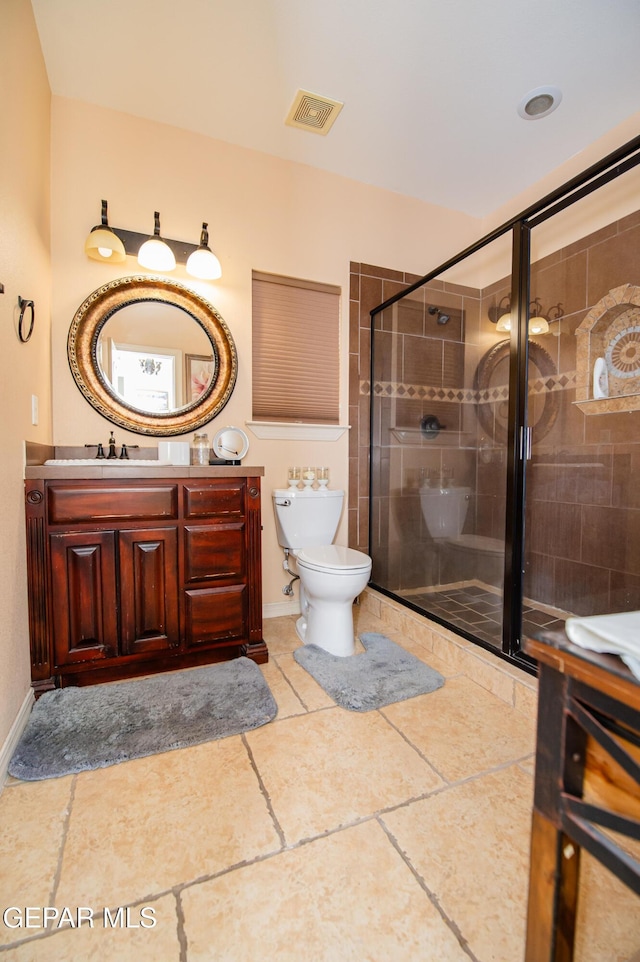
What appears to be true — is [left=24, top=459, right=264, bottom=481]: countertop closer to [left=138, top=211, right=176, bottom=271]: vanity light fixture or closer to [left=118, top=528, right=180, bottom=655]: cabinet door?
[left=118, top=528, right=180, bottom=655]: cabinet door

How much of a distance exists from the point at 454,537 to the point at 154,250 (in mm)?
2301

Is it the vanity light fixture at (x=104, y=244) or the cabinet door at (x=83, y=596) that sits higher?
the vanity light fixture at (x=104, y=244)

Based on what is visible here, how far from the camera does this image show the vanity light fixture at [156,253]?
6.40ft

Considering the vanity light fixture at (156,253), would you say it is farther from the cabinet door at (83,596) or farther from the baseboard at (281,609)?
the baseboard at (281,609)

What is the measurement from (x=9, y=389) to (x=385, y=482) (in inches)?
77.7

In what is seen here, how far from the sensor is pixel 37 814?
1.06 metres

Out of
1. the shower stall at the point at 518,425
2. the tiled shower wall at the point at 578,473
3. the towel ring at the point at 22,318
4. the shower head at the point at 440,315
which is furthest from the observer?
the shower head at the point at 440,315

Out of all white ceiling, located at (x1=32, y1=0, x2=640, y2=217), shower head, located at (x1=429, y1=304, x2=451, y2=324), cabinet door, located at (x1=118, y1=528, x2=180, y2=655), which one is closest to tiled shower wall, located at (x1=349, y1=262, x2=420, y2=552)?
shower head, located at (x1=429, y1=304, x2=451, y2=324)

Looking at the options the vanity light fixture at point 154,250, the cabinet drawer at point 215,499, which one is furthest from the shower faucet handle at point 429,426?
the vanity light fixture at point 154,250

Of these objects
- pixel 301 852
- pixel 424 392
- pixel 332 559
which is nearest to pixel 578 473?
pixel 424 392

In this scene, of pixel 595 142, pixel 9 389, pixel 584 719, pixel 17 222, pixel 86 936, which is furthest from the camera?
pixel 595 142

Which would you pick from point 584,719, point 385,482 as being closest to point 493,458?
point 385,482

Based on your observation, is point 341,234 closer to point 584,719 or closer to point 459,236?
point 459,236

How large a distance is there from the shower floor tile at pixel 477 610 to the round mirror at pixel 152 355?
1.59m
